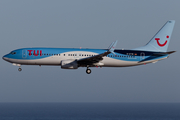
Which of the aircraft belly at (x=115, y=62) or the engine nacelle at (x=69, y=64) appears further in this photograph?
the aircraft belly at (x=115, y=62)

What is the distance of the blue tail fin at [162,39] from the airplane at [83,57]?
237cm

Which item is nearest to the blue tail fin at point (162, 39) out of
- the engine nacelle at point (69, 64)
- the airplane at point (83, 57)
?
the airplane at point (83, 57)

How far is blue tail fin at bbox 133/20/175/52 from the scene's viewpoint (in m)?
71.0

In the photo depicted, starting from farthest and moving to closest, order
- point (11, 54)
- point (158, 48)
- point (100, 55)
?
1. point (158, 48)
2. point (11, 54)
3. point (100, 55)

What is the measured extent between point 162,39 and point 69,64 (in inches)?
979

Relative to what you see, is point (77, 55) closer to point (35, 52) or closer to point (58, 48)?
point (58, 48)

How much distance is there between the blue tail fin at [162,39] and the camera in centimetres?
7100

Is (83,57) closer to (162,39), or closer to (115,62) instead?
(115,62)

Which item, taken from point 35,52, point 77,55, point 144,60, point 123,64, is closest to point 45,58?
point 35,52

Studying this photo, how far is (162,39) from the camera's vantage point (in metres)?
72.3

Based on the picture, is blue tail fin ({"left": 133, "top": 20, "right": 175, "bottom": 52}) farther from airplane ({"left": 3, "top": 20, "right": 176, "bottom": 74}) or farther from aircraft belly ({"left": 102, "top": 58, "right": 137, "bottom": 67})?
aircraft belly ({"left": 102, "top": 58, "right": 137, "bottom": 67})

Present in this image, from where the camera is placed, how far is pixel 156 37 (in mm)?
72625

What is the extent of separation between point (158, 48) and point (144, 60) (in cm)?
644

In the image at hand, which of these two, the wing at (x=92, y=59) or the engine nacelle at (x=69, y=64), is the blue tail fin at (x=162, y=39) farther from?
the engine nacelle at (x=69, y=64)
